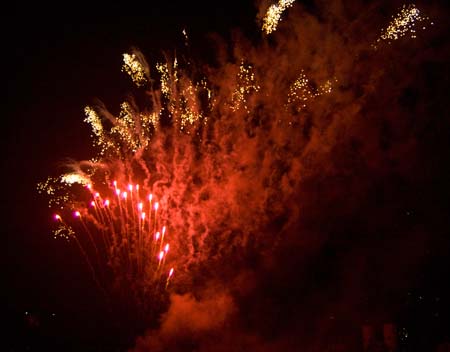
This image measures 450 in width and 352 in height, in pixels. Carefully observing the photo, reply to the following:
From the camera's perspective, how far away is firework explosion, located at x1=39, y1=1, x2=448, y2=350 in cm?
750

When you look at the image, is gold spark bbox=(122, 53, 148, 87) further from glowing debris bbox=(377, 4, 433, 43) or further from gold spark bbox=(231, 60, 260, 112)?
glowing debris bbox=(377, 4, 433, 43)

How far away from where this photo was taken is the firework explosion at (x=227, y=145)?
7496mm

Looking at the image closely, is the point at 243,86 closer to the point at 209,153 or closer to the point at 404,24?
the point at 209,153

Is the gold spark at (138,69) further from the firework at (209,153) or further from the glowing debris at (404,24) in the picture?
the glowing debris at (404,24)

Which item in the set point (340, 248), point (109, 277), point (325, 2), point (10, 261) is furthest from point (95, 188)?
point (325, 2)

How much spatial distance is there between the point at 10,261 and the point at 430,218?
1286cm

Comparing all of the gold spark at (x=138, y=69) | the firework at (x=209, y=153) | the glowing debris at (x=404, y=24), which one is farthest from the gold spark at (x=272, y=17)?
the gold spark at (x=138, y=69)

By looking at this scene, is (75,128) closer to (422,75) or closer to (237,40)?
(237,40)

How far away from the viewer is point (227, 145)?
339 inches

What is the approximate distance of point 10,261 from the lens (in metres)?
13.2

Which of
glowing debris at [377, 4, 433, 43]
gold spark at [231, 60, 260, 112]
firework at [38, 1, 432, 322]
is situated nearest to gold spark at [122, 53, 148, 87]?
firework at [38, 1, 432, 322]

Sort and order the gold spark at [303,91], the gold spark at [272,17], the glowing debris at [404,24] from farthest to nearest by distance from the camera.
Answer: the gold spark at [303,91] < the gold spark at [272,17] < the glowing debris at [404,24]

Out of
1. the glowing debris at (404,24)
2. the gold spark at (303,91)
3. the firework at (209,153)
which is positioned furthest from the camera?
the firework at (209,153)

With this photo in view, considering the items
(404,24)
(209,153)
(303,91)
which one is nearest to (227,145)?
(209,153)
